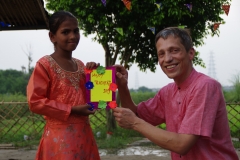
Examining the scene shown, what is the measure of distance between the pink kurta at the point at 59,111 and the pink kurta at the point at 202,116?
61cm

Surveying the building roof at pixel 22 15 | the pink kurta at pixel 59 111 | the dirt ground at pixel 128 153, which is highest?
A: the building roof at pixel 22 15

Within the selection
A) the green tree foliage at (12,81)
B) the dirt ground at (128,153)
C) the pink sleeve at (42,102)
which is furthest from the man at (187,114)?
the green tree foliage at (12,81)

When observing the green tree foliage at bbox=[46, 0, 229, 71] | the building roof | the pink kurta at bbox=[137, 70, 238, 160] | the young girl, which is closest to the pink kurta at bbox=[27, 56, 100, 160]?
the young girl

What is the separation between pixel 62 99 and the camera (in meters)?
2.07

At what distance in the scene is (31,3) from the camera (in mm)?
3229

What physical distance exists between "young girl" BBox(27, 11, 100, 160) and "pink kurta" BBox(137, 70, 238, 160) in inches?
23.2

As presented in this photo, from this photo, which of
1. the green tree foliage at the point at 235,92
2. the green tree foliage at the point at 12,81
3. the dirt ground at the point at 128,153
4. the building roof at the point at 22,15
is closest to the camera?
the building roof at the point at 22,15

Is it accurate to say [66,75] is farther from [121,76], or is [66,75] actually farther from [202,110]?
[202,110]

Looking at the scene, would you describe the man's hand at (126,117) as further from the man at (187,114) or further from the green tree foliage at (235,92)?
the green tree foliage at (235,92)

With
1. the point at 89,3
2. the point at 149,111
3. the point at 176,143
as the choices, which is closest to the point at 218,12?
the point at 89,3

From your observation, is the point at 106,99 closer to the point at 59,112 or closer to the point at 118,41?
the point at 59,112

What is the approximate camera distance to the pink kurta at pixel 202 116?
5.03 ft

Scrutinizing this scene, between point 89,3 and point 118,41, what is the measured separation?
123 centimetres

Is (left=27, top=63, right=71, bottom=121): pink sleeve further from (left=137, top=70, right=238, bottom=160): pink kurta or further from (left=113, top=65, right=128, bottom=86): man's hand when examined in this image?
(left=137, top=70, right=238, bottom=160): pink kurta
